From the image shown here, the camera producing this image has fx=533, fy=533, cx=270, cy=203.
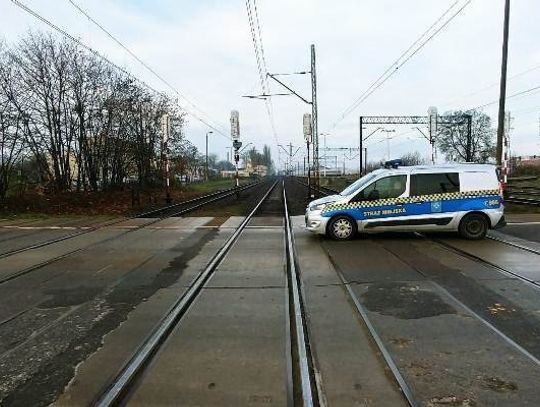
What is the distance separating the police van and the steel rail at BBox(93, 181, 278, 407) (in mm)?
4524

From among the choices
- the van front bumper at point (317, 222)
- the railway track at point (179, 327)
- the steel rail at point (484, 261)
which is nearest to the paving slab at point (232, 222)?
the van front bumper at point (317, 222)

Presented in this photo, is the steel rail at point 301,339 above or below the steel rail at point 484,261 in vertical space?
above

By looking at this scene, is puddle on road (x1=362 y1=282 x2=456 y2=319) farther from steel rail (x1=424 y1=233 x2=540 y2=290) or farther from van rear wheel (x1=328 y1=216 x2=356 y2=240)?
van rear wheel (x1=328 y1=216 x2=356 y2=240)

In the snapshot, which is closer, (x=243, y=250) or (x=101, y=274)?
(x=101, y=274)

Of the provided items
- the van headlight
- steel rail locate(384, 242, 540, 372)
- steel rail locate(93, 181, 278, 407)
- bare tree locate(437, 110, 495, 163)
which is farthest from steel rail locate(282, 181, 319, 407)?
bare tree locate(437, 110, 495, 163)

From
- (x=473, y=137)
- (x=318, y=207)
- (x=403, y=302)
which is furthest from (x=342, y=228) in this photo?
(x=473, y=137)

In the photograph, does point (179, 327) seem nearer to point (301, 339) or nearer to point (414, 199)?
A: point (301, 339)

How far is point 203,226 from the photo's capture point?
16.7m

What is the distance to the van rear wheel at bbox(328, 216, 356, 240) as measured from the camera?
12891 mm

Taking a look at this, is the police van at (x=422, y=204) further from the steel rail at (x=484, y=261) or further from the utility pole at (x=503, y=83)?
the utility pole at (x=503, y=83)

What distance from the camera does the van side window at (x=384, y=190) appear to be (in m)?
12.9

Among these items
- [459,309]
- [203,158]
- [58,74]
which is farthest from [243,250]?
[203,158]

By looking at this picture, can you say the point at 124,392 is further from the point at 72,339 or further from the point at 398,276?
the point at 398,276

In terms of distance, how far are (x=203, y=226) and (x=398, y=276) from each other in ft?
29.9
